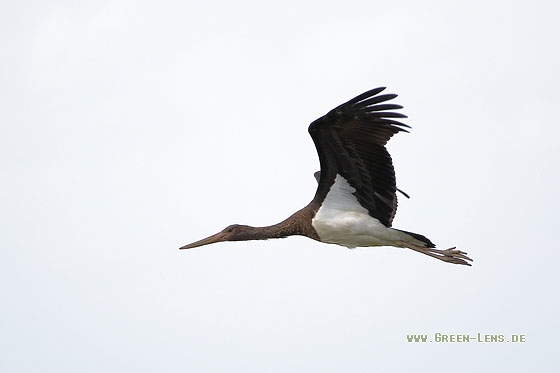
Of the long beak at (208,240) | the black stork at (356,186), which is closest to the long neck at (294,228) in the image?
the black stork at (356,186)

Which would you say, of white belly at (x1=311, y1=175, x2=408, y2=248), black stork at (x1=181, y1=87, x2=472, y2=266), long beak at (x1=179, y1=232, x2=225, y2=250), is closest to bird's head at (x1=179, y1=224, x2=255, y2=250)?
long beak at (x1=179, y1=232, x2=225, y2=250)

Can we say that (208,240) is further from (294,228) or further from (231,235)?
(294,228)

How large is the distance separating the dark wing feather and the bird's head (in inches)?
66.2

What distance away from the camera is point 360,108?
21.4 meters

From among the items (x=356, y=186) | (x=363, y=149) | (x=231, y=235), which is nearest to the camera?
(x=363, y=149)

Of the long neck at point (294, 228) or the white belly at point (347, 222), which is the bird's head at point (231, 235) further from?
the white belly at point (347, 222)

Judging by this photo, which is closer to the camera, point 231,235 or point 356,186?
point 356,186

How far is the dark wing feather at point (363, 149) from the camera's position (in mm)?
21438

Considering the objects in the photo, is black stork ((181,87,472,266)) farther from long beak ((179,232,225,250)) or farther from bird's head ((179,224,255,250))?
long beak ((179,232,225,250))

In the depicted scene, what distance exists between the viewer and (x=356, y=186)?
22609mm

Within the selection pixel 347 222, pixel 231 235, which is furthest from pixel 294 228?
pixel 231 235

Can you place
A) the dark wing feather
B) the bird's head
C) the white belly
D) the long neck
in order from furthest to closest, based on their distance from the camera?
the bird's head, the long neck, the white belly, the dark wing feather

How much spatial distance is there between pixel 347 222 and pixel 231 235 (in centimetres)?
250

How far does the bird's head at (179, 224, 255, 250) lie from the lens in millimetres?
24328
